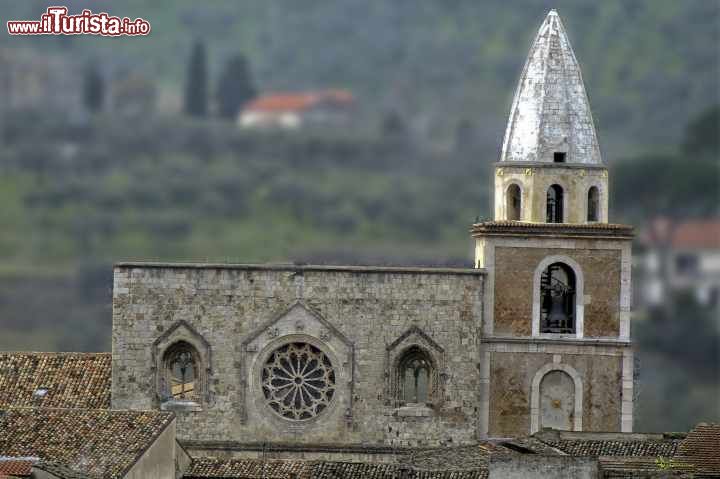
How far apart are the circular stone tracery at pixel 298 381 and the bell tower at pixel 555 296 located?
307 centimetres

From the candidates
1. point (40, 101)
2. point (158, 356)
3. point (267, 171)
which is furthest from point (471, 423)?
point (40, 101)

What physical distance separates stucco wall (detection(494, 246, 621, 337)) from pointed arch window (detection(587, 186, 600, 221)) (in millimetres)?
916

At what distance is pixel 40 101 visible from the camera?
194875 millimetres

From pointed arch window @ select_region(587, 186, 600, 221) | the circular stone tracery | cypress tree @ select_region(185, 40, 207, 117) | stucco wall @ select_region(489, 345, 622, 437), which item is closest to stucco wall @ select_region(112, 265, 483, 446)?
the circular stone tracery

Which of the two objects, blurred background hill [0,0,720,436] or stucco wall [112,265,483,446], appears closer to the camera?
stucco wall [112,265,483,446]

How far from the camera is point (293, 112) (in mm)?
191750

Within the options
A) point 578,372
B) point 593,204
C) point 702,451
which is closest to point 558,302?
point 578,372

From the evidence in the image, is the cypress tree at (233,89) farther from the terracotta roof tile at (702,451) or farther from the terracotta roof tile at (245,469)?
the terracotta roof tile at (702,451)

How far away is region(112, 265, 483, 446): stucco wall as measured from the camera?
198ft

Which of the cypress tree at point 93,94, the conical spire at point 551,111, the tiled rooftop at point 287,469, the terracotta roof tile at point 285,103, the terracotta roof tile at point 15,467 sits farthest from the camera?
the terracotta roof tile at point 285,103

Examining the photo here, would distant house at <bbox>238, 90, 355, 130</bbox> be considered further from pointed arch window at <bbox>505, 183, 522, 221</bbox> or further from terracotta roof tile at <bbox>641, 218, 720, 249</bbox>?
pointed arch window at <bbox>505, 183, 522, 221</bbox>

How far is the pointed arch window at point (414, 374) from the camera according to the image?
6066 cm

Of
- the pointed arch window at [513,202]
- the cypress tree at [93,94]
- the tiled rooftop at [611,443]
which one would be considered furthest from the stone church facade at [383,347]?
the cypress tree at [93,94]

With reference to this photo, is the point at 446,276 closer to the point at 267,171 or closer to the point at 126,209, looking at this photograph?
the point at 126,209
